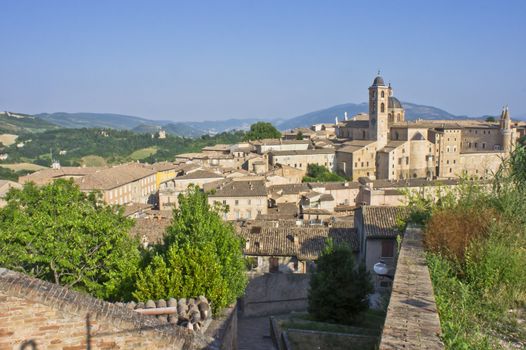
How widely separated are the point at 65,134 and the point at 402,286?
185242 mm

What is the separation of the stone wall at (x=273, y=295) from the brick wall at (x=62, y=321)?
16.0 metres

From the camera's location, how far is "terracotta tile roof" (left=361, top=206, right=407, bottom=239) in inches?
813

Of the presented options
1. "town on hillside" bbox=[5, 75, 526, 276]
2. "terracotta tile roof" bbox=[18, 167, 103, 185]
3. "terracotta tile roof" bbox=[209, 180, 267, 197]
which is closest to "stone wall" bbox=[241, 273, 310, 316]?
"town on hillside" bbox=[5, 75, 526, 276]

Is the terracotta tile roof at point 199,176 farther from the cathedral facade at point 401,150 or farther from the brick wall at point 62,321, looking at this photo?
the brick wall at point 62,321

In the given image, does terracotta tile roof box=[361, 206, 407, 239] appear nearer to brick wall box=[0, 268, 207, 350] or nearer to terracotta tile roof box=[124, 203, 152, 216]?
brick wall box=[0, 268, 207, 350]

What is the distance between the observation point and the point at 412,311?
19.2 ft

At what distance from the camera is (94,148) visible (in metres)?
150

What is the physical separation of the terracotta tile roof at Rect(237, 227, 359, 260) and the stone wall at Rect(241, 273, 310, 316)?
1.34 m

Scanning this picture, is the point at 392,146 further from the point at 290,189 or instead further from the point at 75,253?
the point at 75,253

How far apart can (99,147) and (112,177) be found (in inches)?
3820

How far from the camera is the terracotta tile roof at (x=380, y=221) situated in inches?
813

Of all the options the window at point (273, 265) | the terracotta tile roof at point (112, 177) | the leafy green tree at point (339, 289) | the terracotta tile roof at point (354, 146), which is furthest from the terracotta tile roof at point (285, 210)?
the terracotta tile roof at point (354, 146)

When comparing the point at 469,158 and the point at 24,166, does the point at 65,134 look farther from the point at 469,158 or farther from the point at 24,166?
the point at 469,158

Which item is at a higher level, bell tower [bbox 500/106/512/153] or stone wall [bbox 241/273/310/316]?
bell tower [bbox 500/106/512/153]
